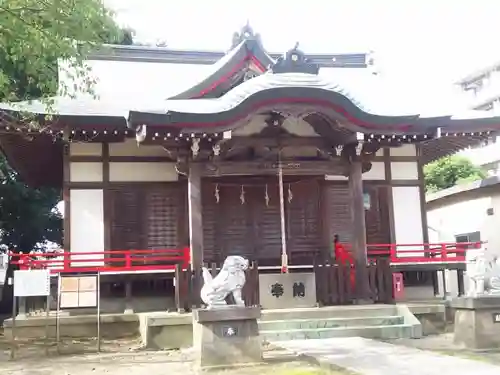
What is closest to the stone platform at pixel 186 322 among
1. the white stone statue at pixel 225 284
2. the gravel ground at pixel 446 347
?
→ the gravel ground at pixel 446 347

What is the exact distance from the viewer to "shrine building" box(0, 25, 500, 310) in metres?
11.8

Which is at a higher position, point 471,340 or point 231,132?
point 231,132

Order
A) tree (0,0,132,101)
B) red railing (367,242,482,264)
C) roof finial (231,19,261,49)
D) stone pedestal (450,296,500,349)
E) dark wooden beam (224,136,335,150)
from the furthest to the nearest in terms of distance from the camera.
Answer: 1. roof finial (231,19,261,49)
2. red railing (367,242,482,264)
3. dark wooden beam (224,136,335,150)
4. stone pedestal (450,296,500,349)
5. tree (0,0,132,101)

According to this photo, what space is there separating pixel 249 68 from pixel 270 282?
5569 mm

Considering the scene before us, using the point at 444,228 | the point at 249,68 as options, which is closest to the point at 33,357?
the point at 249,68

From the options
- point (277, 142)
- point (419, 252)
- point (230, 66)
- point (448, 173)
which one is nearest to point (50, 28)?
point (277, 142)

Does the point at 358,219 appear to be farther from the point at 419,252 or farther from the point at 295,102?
the point at 295,102

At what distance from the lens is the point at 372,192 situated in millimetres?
14930

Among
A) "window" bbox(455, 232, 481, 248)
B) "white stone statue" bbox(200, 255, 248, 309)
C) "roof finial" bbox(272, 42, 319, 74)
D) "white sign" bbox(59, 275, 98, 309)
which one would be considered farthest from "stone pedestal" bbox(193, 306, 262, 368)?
"window" bbox(455, 232, 481, 248)

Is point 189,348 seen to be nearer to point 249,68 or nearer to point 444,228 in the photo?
point 249,68

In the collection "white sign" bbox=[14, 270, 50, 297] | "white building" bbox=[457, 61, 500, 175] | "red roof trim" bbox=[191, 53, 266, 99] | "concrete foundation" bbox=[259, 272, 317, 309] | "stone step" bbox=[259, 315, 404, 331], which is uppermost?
"white building" bbox=[457, 61, 500, 175]

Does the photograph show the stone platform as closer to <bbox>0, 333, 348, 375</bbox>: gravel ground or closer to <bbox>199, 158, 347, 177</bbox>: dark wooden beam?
<bbox>0, 333, 348, 375</bbox>: gravel ground

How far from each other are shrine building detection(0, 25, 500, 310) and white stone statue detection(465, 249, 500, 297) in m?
2.96

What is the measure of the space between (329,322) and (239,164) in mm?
3710
